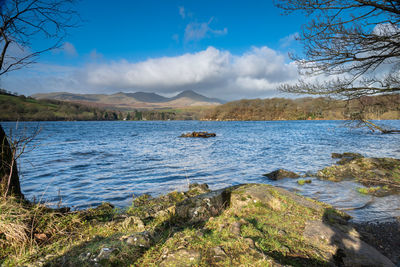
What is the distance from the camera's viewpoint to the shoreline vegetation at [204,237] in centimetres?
290

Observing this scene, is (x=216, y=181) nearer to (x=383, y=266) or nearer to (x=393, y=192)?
(x=393, y=192)

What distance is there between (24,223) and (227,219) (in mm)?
3801

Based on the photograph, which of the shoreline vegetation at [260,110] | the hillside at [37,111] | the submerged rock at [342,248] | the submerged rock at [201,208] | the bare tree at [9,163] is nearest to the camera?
the submerged rock at [342,248]

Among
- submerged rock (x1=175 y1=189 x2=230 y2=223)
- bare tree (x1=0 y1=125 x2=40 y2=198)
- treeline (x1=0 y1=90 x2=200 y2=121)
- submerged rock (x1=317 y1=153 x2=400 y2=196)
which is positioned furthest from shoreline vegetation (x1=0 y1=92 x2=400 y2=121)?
submerged rock (x1=175 y1=189 x2=230 y2=223)

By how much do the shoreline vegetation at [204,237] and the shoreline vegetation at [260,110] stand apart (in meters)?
2.31

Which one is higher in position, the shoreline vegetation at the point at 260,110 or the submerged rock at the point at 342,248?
the shoreline vegetation at the point at 260,110

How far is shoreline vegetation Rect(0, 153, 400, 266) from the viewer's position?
290cm

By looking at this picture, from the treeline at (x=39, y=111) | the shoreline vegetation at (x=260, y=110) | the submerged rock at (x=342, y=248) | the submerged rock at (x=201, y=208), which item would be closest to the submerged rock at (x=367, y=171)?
the shoreline vegetation at (x=260, y=110)

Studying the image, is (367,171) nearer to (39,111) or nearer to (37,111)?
(37,111)

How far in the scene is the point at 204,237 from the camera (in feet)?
10.6

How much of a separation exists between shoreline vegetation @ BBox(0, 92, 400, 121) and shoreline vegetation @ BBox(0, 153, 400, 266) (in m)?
2.31

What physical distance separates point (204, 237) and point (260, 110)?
16488 centimetres

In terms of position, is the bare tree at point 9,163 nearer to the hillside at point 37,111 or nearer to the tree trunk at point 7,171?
the tree trunk at point 7,171

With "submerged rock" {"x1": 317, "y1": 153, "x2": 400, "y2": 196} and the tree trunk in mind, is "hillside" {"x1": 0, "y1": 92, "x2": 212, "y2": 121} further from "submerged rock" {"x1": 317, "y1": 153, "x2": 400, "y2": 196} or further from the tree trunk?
"submerged rock" {"x1": 317, "y1": 153, "x2": 400, "y2": 196}
